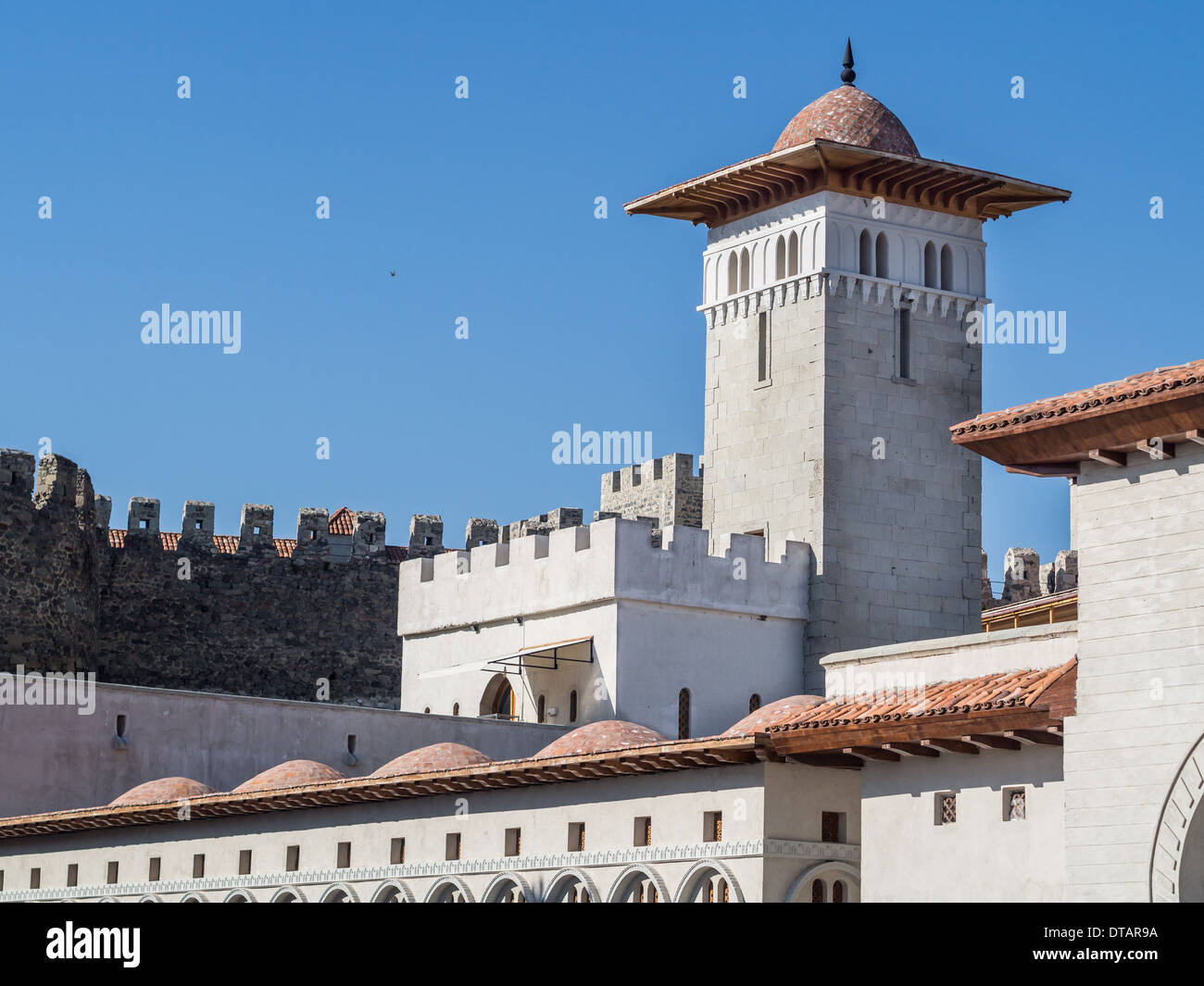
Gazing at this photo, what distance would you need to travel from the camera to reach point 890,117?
36500 mm

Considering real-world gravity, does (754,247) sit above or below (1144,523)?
above

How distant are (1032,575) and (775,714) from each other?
87.0 ft

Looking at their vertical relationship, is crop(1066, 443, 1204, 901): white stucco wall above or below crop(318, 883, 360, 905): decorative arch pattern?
above

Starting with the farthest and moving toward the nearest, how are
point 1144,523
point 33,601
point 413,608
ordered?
point 33,601
point 413,608
point 1144,523

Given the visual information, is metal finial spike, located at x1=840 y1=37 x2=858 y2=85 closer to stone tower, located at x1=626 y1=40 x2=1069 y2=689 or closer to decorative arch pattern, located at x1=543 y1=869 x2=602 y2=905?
stone tower, located at x1=626 y1=40 x2=1069 y2=689

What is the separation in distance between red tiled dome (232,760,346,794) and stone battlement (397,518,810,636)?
5.91 m

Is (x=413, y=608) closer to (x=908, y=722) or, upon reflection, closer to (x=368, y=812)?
(x=368, y=812)

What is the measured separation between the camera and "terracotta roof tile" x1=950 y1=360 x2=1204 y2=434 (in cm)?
1823

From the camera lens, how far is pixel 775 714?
82.9 feet

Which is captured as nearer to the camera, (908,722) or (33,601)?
(908,722)

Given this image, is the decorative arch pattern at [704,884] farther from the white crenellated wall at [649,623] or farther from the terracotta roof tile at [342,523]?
the terracotta roof tile at [342,523]

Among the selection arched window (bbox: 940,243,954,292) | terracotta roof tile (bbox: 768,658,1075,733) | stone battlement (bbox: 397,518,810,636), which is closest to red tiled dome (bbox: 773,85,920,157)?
arched window (bbox: 940,243,954,292)
